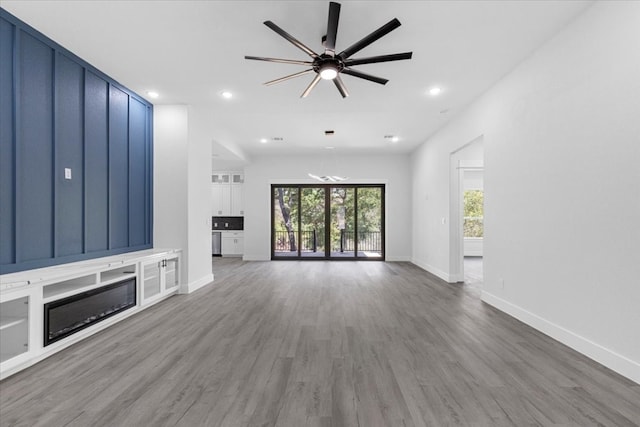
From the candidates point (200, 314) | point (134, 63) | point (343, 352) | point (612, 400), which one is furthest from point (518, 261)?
point (134, 63)

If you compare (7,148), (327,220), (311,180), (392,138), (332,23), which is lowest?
(327,220)

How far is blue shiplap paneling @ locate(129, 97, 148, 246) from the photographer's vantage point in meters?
4.20

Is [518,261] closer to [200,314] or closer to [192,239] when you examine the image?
[200,314]

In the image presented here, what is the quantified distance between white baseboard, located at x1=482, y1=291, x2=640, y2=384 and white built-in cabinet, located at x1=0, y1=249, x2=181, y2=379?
14.8 feet

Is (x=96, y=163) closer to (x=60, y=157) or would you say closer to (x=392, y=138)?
(x=60, y=157)

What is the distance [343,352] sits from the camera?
2568 millimetres

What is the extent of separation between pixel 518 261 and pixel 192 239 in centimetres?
455

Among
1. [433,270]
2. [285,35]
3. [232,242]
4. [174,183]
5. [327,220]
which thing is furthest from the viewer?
[232,242]

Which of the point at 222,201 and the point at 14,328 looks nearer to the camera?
the point at 14,328

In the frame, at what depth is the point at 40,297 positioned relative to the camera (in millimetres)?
2414

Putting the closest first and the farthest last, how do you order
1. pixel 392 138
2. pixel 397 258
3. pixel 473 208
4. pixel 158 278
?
1. pixel 158 278
2. pixel 392 138
3. pixel 397 258
4. pixel 473 208

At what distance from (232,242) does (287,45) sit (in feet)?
22.8

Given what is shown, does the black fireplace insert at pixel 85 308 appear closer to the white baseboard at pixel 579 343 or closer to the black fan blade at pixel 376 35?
the black fan blade at pixel 376 35

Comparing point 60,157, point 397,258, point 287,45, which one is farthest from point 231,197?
point 287,45
